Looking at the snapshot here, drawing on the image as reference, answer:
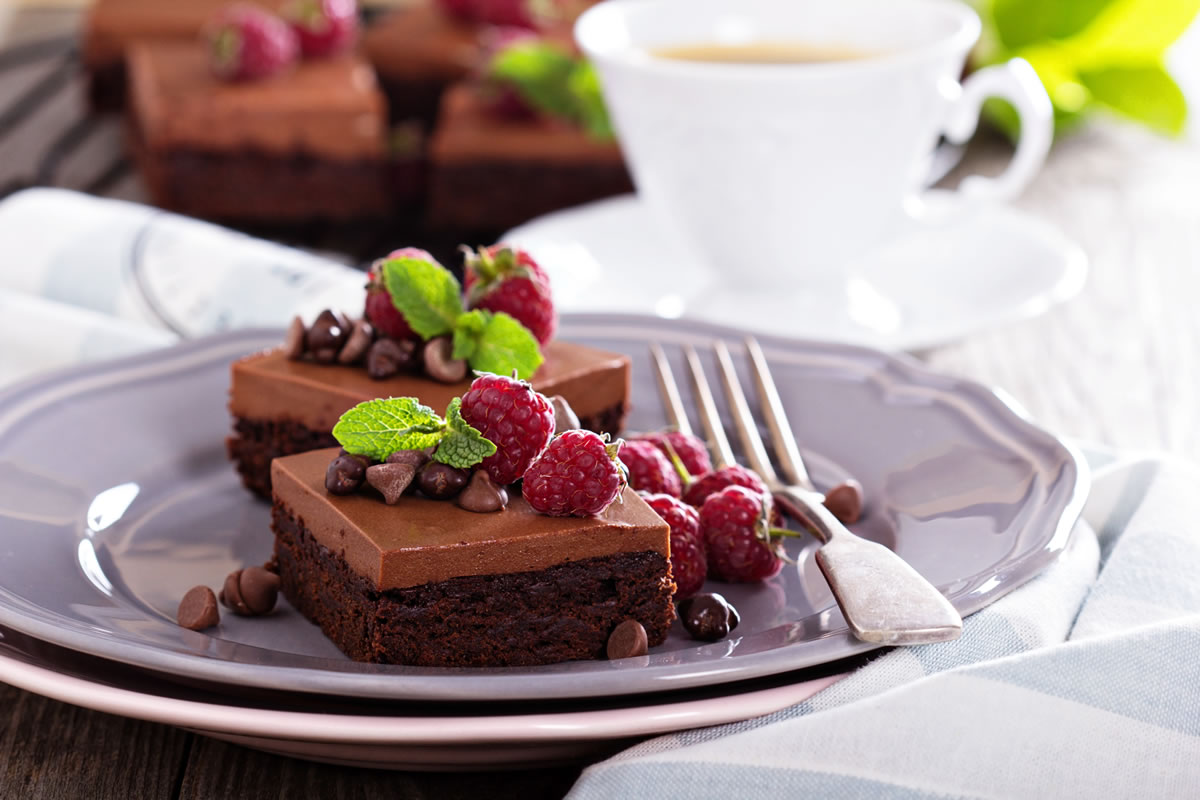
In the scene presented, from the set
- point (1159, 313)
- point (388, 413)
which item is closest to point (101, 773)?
point (388, 413)

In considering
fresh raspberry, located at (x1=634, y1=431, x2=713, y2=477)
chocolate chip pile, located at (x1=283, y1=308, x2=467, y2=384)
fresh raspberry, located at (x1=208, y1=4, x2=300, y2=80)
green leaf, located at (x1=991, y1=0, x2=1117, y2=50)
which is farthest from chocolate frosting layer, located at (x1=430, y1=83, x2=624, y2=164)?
fresh raspberry, located at (x1=634, y1=431, x2=713, y2=477)

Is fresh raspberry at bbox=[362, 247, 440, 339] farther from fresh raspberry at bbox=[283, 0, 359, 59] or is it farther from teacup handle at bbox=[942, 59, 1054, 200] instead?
fresh raspberry at bbox=[283, 0, 359, 59]

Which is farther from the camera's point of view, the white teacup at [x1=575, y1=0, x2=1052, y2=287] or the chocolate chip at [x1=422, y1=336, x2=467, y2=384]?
the white teacup at [x1=575, y1=0, x2=1052, y2=287]

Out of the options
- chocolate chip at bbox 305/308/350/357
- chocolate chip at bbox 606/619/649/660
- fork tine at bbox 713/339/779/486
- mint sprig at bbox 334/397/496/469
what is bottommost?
fork tine at bbox 713/339/779/486

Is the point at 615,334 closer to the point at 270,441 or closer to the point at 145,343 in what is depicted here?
the point at 270,441

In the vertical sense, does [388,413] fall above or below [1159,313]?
above

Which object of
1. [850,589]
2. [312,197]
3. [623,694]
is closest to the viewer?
[623,694]

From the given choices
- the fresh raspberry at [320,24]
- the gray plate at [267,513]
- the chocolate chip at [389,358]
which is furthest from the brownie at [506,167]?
the chocolate chip at [389,358]
